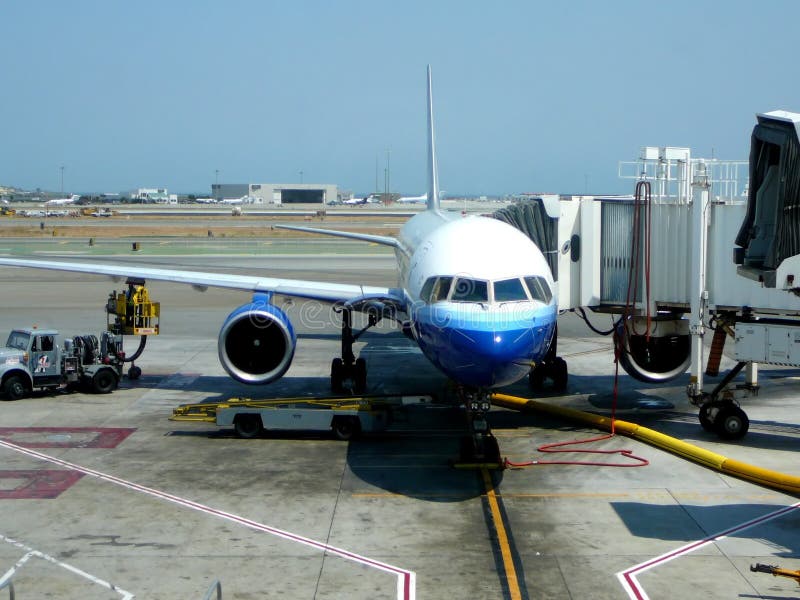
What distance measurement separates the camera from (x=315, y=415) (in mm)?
18016

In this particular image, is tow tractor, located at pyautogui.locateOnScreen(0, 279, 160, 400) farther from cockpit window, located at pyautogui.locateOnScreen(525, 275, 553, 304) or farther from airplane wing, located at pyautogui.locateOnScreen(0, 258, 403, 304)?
cockpit window, located at pyautogui.locateOnScreen(525, 275, 553, 304)

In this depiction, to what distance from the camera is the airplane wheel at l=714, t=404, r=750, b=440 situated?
59.6 ft

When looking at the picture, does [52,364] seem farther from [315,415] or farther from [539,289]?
[539,289]

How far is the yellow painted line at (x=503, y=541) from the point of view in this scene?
10.8m

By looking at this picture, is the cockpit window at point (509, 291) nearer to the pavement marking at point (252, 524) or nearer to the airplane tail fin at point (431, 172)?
the pavement marking at point (252, 524)

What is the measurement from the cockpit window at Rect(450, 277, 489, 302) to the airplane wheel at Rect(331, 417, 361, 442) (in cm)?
444

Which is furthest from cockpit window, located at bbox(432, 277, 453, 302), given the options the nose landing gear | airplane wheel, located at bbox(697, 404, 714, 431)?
airplane wheel, located at bbox(697, 404, 714, 431)

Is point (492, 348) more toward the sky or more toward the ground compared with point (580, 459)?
more toward the sky

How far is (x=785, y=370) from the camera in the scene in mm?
26188

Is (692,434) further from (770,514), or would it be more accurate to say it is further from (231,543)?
(231,543)

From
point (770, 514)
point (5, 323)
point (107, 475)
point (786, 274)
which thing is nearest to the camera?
point (786, 274)

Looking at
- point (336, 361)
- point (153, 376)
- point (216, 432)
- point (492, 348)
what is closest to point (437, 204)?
point (336, 361)

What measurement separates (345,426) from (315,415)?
2.03 feet

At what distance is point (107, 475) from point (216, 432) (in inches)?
137
